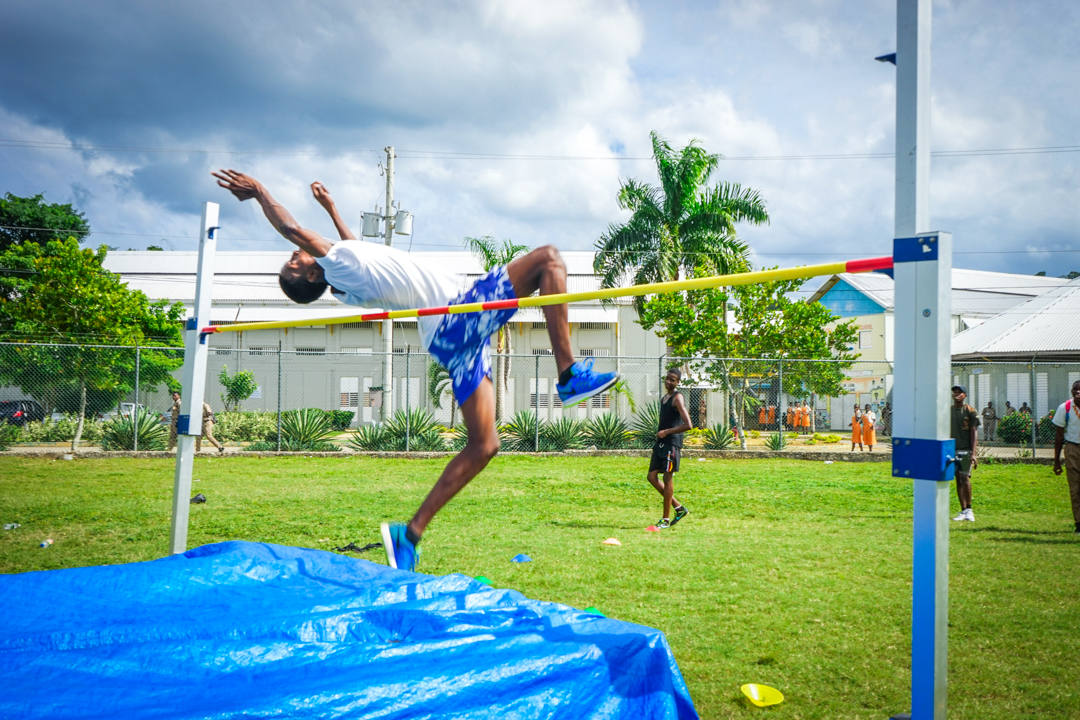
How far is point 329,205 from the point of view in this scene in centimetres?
373

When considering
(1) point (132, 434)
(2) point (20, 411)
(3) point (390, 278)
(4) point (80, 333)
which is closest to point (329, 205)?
(3) point (390, 278)

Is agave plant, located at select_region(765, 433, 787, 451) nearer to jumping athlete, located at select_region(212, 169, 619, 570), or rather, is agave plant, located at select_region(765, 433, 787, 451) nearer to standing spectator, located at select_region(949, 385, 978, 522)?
standing spectator, located at select_region(949, 385, 978, 522)

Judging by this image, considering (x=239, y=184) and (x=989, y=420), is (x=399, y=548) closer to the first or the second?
(x=239, y=184)

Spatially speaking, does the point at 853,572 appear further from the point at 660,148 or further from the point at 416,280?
the point at 660,148

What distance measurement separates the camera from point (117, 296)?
59.4ft

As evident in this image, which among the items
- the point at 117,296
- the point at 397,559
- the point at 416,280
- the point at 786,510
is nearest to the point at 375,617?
the point at 397,559

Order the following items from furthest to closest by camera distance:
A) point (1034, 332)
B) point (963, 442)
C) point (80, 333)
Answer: point (1034, 332) < point (80, 333) < point (963, 442)

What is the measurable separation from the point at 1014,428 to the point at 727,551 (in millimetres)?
18492

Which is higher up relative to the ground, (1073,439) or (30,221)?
(30,221)

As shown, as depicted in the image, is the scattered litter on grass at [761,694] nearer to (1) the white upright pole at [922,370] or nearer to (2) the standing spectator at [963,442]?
(1) the white upright pole at [922,370]

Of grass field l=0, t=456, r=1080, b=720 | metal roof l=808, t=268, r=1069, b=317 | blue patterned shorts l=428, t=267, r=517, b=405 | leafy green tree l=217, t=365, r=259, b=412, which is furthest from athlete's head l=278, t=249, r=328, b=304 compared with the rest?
metal roof l=808, t=268, r=1069, b=317

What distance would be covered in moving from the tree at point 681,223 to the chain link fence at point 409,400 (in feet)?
9.72

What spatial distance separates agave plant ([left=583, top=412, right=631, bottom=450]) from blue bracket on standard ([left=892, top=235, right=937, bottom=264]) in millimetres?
14767

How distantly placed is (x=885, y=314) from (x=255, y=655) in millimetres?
30992
